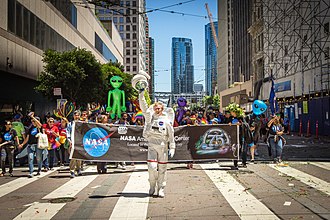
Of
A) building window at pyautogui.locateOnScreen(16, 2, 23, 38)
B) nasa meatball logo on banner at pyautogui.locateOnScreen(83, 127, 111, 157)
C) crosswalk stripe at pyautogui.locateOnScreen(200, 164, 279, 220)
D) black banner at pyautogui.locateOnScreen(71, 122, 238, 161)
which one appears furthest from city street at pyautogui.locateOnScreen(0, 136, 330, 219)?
building window at pyautogui.locateOnScreen(16, 2, 23, 38)

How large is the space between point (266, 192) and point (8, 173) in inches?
294

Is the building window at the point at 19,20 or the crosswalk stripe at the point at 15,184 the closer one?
the crosswalk stripe at the point at 15,184

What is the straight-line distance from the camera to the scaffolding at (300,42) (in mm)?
28312

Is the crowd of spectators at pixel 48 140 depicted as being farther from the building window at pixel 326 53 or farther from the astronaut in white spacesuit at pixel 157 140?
the building window at pixel 326 53

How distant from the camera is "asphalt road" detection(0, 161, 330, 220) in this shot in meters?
6.63

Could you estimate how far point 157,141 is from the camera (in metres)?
8.05

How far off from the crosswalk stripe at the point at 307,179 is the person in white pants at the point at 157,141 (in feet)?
11.1

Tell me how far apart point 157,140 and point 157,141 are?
0.07 feet

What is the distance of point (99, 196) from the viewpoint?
8086 millimetres

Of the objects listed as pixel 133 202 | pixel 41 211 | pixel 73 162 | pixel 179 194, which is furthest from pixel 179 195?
pixel 73 162

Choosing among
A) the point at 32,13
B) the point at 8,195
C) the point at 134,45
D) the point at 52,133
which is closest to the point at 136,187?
the point at 8,195

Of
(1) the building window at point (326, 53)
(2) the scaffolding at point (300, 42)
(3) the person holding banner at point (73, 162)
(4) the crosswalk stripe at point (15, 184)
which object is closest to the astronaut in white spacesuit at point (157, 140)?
(4) the crosswalk stripe at point (15, 184)

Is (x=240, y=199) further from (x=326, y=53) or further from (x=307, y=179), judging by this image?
(x=326, y=53)

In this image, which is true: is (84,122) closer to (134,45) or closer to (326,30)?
(326,30)
